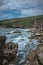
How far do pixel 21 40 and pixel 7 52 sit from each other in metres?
0.41

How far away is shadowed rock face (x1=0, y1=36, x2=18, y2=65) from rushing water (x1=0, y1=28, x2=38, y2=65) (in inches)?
3.5

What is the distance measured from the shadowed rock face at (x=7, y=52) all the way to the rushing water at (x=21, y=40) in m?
0.09

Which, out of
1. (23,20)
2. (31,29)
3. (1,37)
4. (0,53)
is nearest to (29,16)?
(23,20)

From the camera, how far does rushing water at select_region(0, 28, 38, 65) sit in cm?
226

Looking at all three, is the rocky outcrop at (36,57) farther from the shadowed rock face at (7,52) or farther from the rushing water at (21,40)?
the shadowed rock face at (7,52)

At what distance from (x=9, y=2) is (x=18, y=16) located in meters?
0.40

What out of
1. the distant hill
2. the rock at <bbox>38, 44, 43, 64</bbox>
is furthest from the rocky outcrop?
the distant hill

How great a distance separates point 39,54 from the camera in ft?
7.25

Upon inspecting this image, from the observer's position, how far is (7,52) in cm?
237

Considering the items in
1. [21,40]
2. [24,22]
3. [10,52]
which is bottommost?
[10,52]

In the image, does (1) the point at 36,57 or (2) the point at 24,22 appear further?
(2) the point at 24,22

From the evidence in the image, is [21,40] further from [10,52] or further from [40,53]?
[40,53]

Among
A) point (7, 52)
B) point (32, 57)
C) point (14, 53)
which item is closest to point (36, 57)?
point (32, 57)

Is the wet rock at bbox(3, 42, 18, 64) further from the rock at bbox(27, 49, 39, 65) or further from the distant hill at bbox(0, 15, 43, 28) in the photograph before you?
the distant hill at bbox(0, 15, 43, 28)
